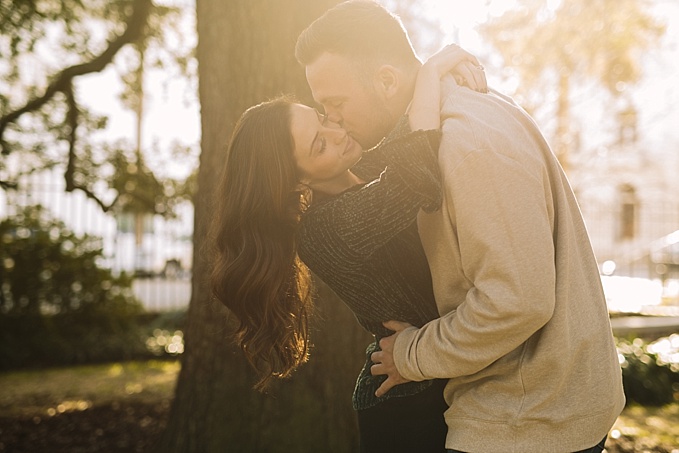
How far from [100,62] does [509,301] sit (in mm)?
6821

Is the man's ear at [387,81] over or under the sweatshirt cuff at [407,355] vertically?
over

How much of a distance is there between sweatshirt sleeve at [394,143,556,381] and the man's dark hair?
24.4 inches

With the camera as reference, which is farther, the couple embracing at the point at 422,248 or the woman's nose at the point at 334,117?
the woman's nose at the point at 334,117

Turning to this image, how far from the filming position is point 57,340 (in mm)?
9484

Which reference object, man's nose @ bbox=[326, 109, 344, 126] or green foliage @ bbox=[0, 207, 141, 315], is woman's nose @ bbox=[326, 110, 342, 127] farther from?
green foliage @ bbox=[0, 207, 141, 315]

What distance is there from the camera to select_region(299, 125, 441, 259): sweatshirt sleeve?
6.39 ft

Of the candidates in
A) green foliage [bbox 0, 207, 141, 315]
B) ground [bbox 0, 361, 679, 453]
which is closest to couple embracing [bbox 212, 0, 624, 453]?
ground [bbox 0, 361, 679, 453]

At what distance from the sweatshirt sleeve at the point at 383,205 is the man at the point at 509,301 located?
0.05 meters

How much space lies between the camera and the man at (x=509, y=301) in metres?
1.82

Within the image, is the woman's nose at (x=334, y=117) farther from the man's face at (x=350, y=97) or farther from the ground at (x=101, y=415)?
the ground at (x=101, y=415)

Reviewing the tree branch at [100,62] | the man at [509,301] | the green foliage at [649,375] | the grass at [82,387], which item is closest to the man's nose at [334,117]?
the man at [509,301]

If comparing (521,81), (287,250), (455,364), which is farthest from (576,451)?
(521,81)

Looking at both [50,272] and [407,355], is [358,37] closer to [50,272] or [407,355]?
[407,355]

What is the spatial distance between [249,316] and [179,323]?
8928 millimetres
